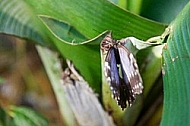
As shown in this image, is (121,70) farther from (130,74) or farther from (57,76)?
(57,76)

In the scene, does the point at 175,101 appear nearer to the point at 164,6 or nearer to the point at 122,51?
the point at 122,51

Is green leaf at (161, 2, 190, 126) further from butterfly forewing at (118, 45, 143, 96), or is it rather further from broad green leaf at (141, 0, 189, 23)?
broad green leaf at (141, 0, 189, 23)

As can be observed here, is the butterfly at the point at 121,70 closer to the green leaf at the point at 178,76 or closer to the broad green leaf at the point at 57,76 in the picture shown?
the green leaf at the point at 178,76

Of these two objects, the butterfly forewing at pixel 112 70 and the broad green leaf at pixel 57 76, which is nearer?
the butterfly forewing at pixel 112 70

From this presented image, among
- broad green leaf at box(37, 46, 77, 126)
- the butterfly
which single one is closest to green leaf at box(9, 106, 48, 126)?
broad green leaf at box(37, 46, 77, 126)

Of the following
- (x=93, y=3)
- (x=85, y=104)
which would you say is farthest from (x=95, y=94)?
(x=93, y=3)

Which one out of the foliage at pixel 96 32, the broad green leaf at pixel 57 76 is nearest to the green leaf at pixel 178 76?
the foliage at pixel 96 32
